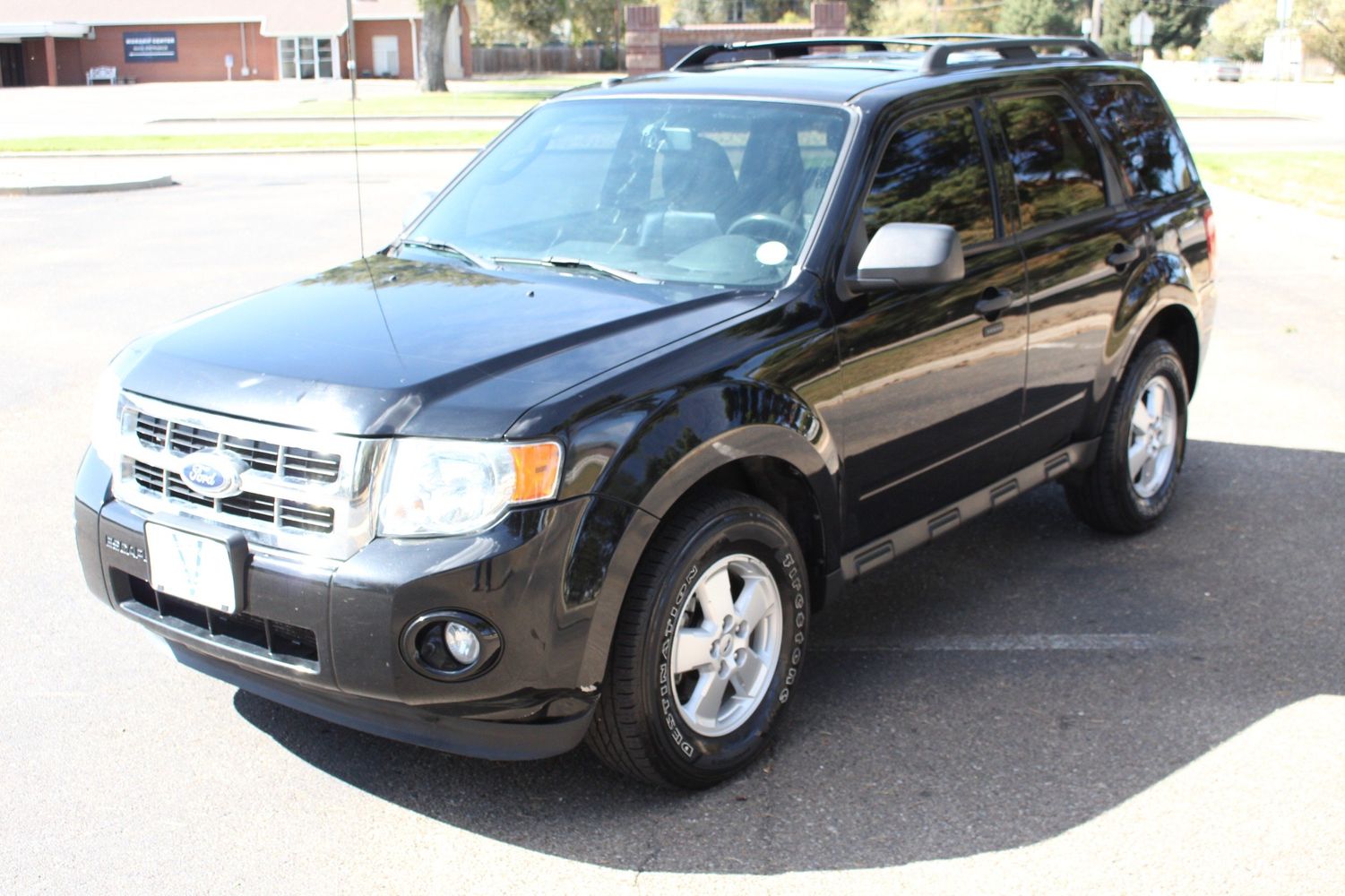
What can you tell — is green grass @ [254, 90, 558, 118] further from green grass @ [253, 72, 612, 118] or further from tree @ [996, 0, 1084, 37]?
tree @ [996, 0, 1084, 37]

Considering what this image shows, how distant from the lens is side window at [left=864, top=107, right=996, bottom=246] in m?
4.46

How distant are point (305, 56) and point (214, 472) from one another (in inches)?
2763

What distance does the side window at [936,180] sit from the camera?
4465 millimetres

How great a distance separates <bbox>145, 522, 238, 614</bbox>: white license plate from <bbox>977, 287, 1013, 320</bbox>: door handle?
257 centimetres

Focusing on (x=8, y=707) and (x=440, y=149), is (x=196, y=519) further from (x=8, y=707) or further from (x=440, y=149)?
(x=440, y=149)

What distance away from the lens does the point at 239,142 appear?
1117 inches

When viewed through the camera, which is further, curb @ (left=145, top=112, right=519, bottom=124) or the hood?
curb @ (left=145, top=112, right=519, bottom=124)

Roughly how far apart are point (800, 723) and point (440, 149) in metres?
23.7

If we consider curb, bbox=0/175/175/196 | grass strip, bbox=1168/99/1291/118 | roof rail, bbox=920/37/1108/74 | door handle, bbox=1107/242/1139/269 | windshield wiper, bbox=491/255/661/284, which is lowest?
door handle, bbox=1107/242/1139/269

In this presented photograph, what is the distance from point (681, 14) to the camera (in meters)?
105

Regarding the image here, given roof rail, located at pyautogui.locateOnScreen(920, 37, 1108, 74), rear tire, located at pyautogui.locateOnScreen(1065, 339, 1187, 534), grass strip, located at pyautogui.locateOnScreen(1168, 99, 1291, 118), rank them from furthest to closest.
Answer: grass strip, located at pyautogui.locateOnScreen(1168, 99, 1291, 118) → rear tire, located at pyautogui.locateOnScreen(1065, 339, 1187, 534) → roof rail, located at pyautogui.locateOnScreen(920, 37, 1108, 74)

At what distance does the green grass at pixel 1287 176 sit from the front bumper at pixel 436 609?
1586cm

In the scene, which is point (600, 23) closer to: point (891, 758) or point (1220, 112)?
point (1220, 112)

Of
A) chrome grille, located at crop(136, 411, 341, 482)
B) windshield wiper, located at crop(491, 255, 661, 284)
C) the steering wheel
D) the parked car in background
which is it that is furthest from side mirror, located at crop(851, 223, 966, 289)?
the parked car in background
